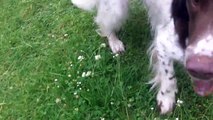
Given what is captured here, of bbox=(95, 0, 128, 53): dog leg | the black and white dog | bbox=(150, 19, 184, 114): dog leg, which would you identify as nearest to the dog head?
the black and white dog

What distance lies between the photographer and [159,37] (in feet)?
10.7

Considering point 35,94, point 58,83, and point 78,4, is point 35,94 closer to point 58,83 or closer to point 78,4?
point 58,83

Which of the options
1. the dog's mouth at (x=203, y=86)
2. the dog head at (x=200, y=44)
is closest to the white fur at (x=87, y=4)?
the dog head at (x=200, y=44)

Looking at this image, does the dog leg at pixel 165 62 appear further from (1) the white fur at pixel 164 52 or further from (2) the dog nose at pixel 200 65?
(2) the dog nose at pixel 200 65

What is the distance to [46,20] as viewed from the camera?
445 centimetres

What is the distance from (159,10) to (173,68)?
405mm

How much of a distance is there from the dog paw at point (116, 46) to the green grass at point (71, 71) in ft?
0.15

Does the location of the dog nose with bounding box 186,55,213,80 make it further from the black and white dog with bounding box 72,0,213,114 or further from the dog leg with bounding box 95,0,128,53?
the dog leg with bounding box 95,0,128,53

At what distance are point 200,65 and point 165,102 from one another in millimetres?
1112

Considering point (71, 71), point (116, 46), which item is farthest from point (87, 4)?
point (71, 71)

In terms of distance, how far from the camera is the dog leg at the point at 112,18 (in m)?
3.80

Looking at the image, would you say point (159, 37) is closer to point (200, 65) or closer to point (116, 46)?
point (116, 46)

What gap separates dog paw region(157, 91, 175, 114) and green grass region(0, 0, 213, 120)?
0.04m

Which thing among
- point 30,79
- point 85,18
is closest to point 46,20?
point 85,18
